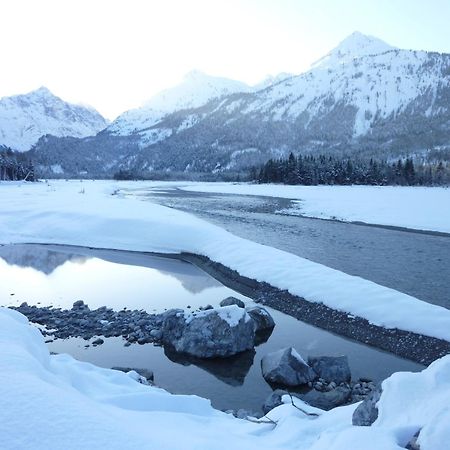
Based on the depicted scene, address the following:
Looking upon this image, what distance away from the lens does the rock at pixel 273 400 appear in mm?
9586

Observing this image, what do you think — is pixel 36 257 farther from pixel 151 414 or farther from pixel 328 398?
pixel 151 414

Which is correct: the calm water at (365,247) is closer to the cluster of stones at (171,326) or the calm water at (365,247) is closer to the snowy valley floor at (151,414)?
the snowy valley floor at (151,414)

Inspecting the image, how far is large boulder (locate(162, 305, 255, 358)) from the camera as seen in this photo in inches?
513

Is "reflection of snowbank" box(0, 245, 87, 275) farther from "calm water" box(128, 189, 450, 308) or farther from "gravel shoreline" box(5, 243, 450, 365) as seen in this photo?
"calm water" box(128, 189, 450, 308)

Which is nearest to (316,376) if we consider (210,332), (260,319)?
(210,332)

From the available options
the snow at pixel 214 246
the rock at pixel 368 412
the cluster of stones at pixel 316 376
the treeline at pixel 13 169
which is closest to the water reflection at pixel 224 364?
the cluster of stones at pixel 316 376

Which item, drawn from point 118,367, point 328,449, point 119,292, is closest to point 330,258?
point 119,292

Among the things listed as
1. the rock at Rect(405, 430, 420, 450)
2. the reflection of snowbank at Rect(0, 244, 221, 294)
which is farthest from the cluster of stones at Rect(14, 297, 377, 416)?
the rock at Rect(405, 430, 420, 450)

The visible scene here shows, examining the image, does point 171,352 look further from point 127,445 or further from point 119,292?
point 127,445

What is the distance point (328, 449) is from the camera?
181 inches

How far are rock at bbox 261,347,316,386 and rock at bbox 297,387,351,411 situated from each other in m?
0.55

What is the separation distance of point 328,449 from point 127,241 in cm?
2764

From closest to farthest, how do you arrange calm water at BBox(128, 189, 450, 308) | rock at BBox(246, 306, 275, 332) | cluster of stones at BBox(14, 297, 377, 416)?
cluster of stones at BBox(14, 297, 377, 416), rock at BBox(246, 306, 275, 332), calm water at BBox(128, 189, 450, 308)

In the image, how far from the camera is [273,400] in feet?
32.3
